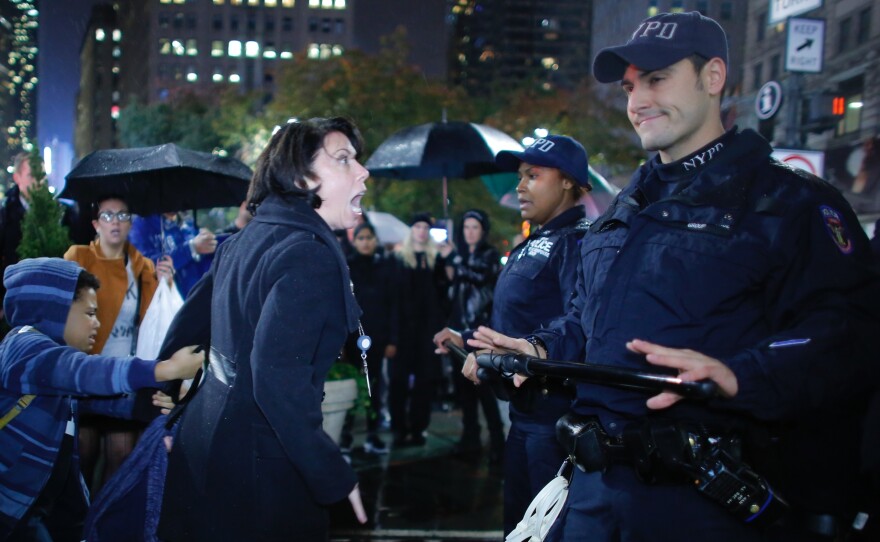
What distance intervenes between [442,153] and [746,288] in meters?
5.75

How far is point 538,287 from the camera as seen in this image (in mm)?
4324

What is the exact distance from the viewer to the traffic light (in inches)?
459

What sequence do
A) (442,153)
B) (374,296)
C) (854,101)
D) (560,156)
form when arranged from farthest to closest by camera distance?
(854,101), (374,296), (442,153), (560,156)

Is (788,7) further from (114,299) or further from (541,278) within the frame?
(114,299)

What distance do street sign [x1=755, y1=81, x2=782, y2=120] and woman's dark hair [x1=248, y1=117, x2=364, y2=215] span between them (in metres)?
10.1

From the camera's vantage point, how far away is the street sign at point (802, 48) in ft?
38.8

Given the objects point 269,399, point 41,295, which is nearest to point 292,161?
point 269,399

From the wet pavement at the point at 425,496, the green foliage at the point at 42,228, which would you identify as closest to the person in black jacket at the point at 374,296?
the wet pavement at the point at 425,496

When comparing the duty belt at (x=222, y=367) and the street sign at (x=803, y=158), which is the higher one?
the street sign at (x=803, y=158)

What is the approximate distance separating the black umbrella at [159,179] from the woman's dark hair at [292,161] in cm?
359

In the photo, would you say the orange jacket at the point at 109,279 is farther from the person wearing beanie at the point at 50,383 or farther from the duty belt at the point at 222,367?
the duty belt at the point at 222,367

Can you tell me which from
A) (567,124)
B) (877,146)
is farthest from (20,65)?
(877,146)

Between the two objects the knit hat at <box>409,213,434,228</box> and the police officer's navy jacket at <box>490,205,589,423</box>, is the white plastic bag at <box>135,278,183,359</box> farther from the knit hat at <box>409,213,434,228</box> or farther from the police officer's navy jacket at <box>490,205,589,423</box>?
the knit hat at <box>409,213,434,228</box>

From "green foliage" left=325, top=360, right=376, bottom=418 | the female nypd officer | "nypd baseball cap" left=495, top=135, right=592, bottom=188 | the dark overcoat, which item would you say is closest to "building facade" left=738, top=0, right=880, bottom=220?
"green foliage" left=325, top=360, right=376, bottom=418
